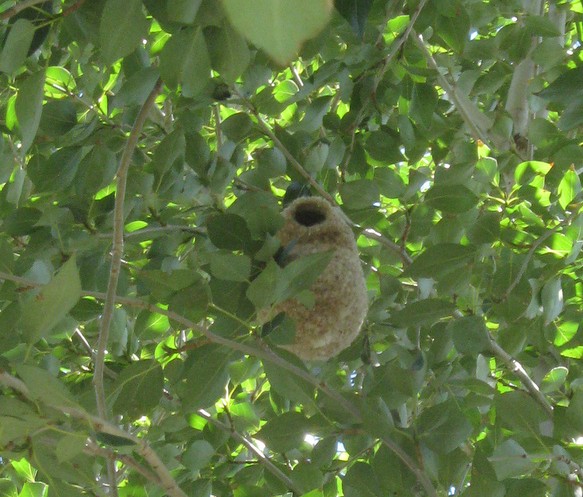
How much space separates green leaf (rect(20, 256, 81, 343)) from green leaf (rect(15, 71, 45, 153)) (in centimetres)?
25

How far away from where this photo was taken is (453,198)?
161 cm

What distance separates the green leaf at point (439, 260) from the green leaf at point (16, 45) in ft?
2.68

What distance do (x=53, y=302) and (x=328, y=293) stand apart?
75cm

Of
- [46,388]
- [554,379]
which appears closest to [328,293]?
[554,379]

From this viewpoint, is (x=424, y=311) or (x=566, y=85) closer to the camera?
(x=566, y=85)

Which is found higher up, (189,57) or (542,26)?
(189,57)

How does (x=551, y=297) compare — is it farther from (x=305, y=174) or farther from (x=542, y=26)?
(x=542, y=26)

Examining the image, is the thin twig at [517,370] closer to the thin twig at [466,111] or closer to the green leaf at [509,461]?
the green leaf at [509,461]

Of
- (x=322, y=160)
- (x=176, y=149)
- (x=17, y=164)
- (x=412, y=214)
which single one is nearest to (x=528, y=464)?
(x=412, y=214)

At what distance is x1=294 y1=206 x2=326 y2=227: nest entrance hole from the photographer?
65.9 inches

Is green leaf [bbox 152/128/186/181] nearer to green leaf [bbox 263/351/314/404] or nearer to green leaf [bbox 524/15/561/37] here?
green leaf [bbox 263/351/314/404]

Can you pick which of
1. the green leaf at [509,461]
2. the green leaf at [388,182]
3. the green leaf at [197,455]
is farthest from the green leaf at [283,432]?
the green leaf at [388,182]

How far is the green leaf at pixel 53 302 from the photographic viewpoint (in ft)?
2.43

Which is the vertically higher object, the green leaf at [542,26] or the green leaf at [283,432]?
the green leaf at [542,26]
